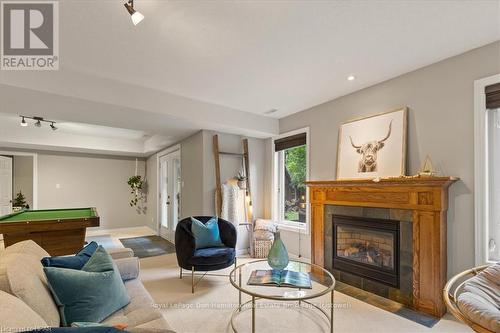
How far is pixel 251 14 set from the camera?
1953 millimetres

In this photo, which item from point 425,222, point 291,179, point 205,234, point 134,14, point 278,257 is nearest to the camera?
point 134,14

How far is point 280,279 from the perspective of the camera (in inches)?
88.8

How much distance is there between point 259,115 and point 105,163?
5.26m

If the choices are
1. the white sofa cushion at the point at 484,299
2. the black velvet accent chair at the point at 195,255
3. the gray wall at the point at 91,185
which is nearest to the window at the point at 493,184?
the white sofa cushion at the point at 484,299

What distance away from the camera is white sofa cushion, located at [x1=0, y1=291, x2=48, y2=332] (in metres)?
0.90

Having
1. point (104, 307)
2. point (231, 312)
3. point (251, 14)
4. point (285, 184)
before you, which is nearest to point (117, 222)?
point (285, 184)

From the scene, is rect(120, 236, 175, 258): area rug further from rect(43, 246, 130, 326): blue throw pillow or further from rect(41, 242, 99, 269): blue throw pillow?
rect(43, 246, 130, 326): blue throw pillow

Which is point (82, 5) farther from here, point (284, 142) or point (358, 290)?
point (358, 290)

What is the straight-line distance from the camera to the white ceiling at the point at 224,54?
75.6 inches

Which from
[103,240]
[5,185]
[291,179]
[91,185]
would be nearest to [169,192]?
[103,240]

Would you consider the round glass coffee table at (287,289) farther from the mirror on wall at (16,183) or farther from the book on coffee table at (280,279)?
the mirror on wall at (16,183)

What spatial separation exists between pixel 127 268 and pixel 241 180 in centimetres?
276

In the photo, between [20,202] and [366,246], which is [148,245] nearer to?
[20,202]

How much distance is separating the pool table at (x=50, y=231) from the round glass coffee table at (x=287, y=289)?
238 cm
